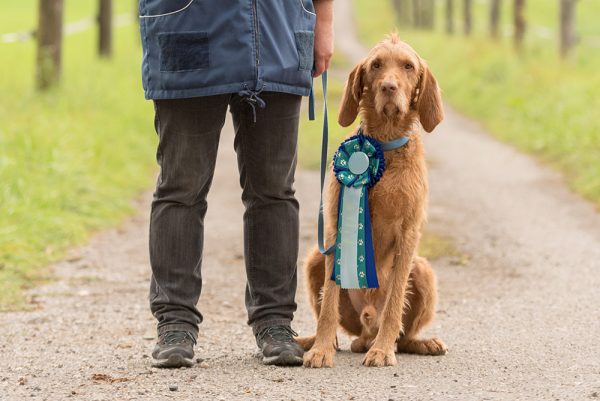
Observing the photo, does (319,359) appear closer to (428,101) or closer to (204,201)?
(204,201)

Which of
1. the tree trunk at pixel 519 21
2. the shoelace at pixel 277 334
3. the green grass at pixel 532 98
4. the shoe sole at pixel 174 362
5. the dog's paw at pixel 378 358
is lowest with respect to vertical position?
the green grass at pixel 532 98

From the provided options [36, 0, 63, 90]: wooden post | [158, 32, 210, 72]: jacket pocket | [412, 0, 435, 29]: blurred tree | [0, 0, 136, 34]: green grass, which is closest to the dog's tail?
[158, 32, 210, 72]: jacket pocket

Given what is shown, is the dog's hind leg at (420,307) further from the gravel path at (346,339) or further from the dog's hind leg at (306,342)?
the dog's hind leg at (306,342)

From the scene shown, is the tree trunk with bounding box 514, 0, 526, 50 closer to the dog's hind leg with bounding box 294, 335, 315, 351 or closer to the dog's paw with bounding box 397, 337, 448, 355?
the dog's paw with bounding box 397, 337, 448, 355

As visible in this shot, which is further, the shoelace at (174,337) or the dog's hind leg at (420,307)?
the dog's hind leg at (420,307)

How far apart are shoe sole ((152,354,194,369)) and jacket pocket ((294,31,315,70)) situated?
1.29 metres

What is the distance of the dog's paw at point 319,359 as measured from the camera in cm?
423

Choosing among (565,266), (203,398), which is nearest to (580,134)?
(565,266)

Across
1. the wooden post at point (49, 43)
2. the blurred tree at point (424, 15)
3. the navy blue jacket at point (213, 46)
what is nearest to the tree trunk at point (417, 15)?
the blurred tree at point (424, 15)

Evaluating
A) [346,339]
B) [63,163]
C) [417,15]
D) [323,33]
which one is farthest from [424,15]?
[323,33]

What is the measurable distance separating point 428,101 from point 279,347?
48.7 inches

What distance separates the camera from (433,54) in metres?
25.1

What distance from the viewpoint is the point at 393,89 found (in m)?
4.19

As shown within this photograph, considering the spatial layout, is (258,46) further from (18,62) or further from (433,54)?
(433,54)
